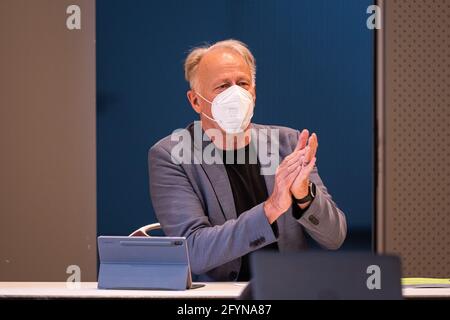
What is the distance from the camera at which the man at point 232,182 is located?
3.19 meters

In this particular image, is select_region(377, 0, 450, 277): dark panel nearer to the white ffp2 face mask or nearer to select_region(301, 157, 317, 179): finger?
the white ffp2 face mask

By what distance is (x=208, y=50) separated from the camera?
144 inches

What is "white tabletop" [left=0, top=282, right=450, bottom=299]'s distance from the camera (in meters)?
2.43

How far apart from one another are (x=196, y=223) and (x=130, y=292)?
772 millimetres

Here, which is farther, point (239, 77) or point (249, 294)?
point (239, 77)

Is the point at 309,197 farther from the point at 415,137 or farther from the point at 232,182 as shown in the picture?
the point at 415,137

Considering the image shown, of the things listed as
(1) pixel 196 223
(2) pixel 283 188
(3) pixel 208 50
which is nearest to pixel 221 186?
(1) pixel 196 223

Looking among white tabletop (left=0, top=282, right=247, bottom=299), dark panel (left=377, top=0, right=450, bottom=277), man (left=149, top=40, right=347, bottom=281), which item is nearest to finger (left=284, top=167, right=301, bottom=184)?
man (left=149, top=40, right=347, bottom=281)

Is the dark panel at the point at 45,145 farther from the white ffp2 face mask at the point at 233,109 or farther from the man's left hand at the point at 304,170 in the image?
the man's left hand at the point at 304,170

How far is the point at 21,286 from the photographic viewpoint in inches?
113

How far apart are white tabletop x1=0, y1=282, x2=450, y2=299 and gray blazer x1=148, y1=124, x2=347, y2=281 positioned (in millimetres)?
310
